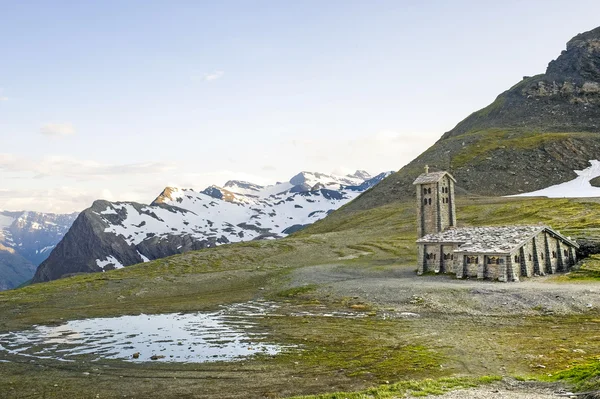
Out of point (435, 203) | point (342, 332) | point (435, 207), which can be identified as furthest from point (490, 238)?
point (342, 332)

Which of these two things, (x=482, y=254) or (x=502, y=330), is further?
(x=482, y=254)

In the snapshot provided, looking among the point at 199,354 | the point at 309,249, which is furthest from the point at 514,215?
the point at 199,354

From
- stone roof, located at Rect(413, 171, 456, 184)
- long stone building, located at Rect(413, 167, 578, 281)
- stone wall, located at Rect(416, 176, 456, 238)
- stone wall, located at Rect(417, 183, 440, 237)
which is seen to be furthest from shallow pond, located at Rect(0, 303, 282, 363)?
stone roof, located at Rect(413, 171, 456, 184)

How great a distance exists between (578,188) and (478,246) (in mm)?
103033

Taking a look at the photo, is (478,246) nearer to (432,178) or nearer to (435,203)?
(435,203)

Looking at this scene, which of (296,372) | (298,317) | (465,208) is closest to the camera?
(296,372)

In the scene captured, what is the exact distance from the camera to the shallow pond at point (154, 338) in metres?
36.7

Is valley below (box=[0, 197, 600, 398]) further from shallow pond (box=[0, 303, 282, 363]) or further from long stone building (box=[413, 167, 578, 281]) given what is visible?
long stone building (box=[413, 167, 578, 281])

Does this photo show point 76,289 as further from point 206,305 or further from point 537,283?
point 537,283

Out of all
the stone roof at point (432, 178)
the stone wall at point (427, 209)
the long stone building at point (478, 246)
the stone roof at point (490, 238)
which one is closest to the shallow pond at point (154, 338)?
the long stone building at point (478, 246)

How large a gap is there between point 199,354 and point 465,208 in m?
109

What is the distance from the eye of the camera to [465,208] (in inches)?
5167

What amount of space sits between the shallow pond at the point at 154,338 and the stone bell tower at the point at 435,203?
107 feet

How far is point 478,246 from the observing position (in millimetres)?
63281
